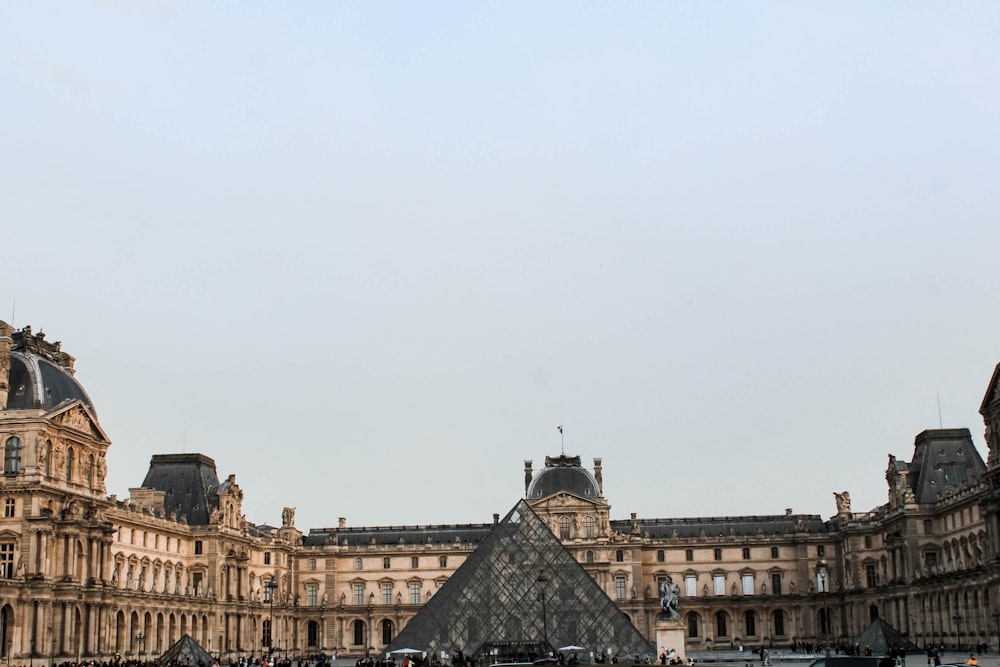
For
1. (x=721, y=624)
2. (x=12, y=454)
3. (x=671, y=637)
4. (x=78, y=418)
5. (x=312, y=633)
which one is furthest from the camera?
(x=312, y=633)

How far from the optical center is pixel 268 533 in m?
73.2

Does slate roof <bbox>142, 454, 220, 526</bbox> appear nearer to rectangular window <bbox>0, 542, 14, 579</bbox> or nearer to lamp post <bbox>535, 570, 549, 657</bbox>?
rectangular window <bbox>0, 542, 14, 579</bbox>

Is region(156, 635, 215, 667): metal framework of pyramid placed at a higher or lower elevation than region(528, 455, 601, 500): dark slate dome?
lower

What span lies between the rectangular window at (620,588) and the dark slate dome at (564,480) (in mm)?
5115

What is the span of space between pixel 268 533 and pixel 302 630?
6146 millimetres

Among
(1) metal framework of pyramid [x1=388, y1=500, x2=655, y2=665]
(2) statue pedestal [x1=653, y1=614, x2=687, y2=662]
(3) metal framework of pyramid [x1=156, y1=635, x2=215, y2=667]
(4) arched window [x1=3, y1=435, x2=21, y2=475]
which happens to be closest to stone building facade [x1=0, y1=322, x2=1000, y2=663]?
(4) arched window [x1=3, y1=435, x2=21, y2=475]

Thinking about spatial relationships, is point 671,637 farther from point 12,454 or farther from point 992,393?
point 12,454

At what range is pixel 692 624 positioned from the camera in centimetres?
7331

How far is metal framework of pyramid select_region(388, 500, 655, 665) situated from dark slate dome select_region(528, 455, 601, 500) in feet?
86.8

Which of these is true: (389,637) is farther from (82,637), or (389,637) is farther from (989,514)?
(989,514)

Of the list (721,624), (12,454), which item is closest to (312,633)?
(721,624)

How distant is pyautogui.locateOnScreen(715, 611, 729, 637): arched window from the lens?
7262cm

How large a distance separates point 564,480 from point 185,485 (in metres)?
23.1

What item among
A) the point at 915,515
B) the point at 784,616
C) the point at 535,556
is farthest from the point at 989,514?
the point at 784,616
